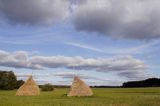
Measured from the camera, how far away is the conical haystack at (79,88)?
2153 inches

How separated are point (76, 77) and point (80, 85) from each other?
1423mm

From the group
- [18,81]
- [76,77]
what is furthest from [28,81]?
[18,81]

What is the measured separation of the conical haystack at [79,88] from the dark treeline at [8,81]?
47459mm

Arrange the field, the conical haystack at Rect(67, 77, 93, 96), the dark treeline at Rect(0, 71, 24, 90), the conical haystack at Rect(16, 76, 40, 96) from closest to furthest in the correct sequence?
1. the field
2. the conical haystack at Rect(67, 77, 93, 96)
3. the conical haystack at Rect(16, 76, 40, 96)
4. the dark treeline at Rect(0, 71, 24, 90)

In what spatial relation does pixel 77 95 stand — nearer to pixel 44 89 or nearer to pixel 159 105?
pixel 159 105

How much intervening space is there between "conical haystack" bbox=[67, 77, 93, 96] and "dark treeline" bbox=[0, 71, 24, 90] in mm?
47459

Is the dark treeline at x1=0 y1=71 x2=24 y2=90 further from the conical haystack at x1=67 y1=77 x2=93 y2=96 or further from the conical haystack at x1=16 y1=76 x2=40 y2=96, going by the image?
the conical haystack at x1=67 y1=77 x2=93 y2=96

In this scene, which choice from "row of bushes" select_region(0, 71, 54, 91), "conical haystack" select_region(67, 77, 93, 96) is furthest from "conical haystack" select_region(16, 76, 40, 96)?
"row of bushes" select_region(0, 71, 54, 91)

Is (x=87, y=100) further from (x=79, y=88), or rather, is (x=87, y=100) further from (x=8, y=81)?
(x=8, y=81)

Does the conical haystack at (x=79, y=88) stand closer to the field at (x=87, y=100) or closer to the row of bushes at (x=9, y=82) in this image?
the field at (x=87, y=100)

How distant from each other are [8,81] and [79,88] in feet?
163

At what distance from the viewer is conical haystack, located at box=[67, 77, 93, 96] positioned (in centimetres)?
5469

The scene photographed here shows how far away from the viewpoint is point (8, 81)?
330 feet

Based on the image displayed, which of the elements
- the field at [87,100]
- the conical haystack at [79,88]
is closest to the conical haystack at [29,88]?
the conical haystack at [79,88]
